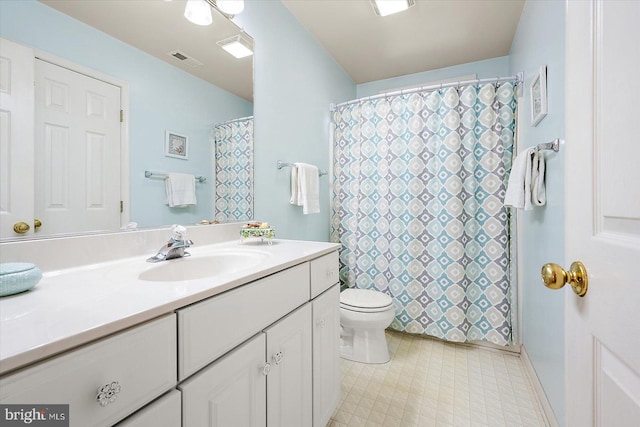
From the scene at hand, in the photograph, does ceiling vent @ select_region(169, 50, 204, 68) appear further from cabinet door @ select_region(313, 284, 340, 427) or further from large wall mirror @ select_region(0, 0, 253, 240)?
cabinet door @ select_region(313, 284, 340, 427)

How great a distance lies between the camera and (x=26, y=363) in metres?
0.38

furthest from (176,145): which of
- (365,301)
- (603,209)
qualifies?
(365,301)

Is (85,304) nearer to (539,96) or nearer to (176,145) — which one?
(176,145)

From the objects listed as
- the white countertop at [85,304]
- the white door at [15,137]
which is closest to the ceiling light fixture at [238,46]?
the white door at [15,137]

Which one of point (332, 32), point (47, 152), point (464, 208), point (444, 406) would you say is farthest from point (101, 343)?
point (332, 32)

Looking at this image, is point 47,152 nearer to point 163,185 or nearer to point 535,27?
point 163,185

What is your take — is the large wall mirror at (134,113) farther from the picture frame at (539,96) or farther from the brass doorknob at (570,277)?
the picture frame at (539,96)

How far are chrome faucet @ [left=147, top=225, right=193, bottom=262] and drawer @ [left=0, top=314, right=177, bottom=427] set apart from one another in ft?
1.62

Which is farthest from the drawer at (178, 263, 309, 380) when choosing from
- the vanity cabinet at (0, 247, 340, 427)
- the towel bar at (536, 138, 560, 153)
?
the towel bar at (536, 138, 560, 153)

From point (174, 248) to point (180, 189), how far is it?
1.07ft

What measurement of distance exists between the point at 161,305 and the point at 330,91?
2403 mm

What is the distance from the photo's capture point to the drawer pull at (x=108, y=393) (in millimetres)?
451

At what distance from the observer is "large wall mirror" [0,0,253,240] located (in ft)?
2.63
